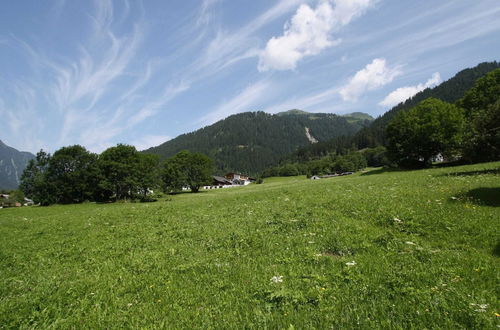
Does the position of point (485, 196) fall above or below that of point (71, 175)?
below

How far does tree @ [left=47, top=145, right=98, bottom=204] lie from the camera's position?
216 feet

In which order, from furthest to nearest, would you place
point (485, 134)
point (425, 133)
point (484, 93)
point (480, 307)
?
point (484, 93)
point (425, 133)
point (485, 134)
point (480, 307)

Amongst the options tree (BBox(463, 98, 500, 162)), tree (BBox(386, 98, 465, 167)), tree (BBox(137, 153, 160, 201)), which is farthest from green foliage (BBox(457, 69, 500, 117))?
tree (BBox(137, 153, 160, 201))

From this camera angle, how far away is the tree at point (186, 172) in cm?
10088

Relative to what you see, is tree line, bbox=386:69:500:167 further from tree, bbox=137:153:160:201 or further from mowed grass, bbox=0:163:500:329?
tree, bbox=137:153:160:201

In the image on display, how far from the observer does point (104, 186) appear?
214 feet

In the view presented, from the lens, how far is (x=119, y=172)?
6738 centimetres

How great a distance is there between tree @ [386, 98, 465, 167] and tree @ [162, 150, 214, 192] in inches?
2673

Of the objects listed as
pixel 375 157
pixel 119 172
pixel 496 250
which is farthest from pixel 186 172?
pixel 375 157

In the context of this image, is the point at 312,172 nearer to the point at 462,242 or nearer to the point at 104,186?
the point at 104,186

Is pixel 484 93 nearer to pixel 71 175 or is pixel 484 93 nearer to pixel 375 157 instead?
pixel 71 175

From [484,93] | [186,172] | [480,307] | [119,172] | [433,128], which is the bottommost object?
[480,307]

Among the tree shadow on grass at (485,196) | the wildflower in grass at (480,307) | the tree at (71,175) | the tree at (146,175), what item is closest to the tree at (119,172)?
the tree at (146,175)

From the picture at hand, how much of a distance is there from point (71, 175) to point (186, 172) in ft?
141
